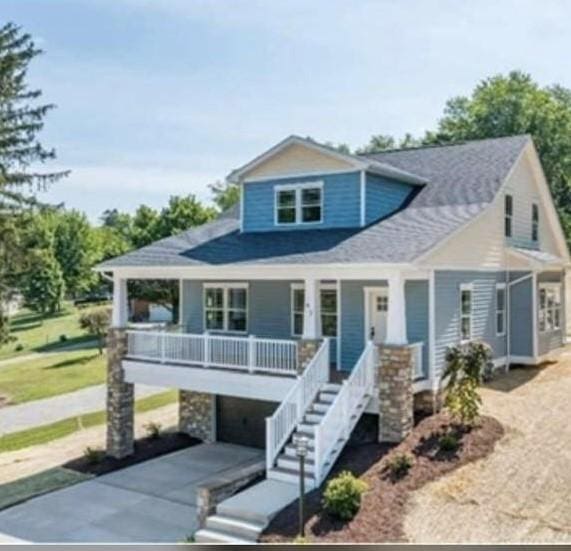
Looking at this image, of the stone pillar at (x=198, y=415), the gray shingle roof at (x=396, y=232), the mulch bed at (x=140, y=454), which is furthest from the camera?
the stone pillar at (x=198, y=415)

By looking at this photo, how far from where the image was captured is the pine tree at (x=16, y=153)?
58.9 ft

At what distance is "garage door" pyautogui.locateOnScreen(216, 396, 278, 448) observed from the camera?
13.7 meters

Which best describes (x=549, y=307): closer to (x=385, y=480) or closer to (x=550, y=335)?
(x=550, y=335)

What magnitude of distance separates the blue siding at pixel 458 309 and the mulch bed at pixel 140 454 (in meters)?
5.60

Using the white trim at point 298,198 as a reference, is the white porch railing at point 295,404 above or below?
below

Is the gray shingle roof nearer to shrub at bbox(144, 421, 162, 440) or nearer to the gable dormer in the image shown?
the gable dormer

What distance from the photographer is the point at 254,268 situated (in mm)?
11680

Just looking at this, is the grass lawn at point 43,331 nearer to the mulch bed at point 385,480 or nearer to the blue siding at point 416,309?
the blue siding at point 416,309

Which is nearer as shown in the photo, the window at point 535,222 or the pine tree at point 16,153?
the window at point 535,222

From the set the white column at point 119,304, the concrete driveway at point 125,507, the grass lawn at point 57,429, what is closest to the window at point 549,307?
the concrete driveway at point 125,507

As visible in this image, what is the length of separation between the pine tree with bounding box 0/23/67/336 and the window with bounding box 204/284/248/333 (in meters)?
7.12

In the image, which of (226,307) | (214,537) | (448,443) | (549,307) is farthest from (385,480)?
(549,307)

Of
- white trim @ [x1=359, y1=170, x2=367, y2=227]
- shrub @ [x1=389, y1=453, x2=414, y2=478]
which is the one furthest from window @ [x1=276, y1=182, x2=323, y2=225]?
shrub @ [x1=389, y1=453, x2=414, y2=478]

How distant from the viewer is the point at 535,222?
53.4 feet
